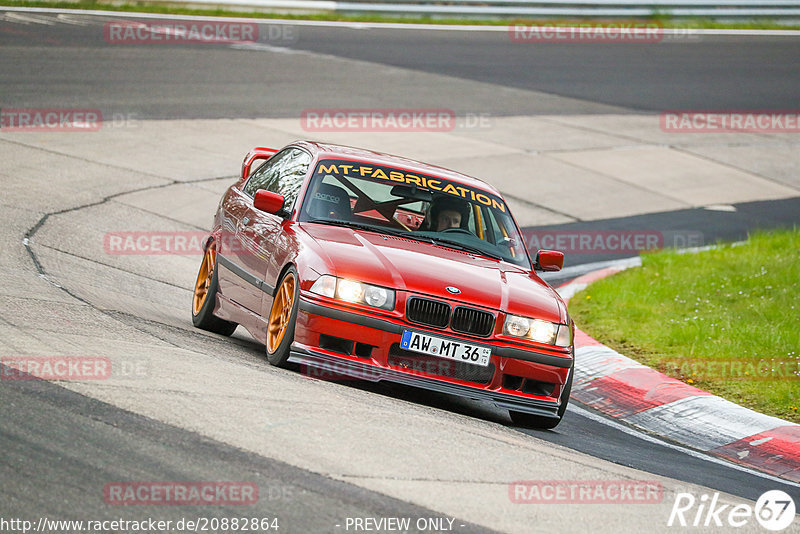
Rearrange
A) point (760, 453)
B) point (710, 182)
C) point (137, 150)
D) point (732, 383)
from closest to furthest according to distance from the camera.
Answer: point (760, 453) < point (732, 383) < point (137, 150) < point (710, 182)

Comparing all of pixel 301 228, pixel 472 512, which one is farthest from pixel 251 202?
pixel 472 512

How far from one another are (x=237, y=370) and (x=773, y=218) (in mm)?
12932

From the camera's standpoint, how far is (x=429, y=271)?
7.49 meters

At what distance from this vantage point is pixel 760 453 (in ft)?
25.4

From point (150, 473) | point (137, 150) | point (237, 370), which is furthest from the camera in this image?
point (137, 150)

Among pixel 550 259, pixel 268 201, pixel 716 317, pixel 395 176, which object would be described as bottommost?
pixel 716 317

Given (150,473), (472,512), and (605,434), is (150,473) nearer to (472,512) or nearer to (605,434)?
(472,512)

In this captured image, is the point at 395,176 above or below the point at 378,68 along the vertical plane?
above

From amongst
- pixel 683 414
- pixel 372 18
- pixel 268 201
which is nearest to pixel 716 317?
pixel 683 414

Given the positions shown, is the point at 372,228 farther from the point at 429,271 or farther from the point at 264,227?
the point at 429,271

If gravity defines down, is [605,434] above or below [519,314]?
below
